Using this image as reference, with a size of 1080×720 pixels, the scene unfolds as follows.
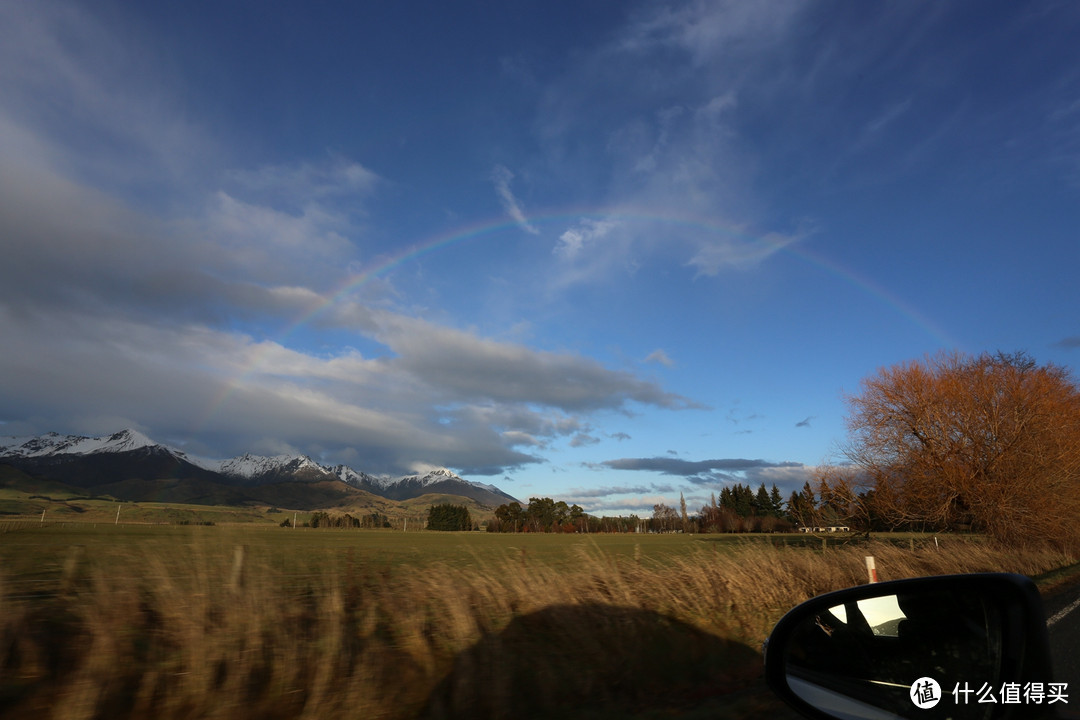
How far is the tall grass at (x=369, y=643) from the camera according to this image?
6445 millimetres

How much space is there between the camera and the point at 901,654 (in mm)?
2174

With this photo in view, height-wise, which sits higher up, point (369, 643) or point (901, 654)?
point (901, 654)

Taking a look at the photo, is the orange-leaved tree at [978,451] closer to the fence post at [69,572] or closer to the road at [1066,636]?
the road at [1066,636]

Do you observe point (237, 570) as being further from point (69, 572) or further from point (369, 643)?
point (369, 643)

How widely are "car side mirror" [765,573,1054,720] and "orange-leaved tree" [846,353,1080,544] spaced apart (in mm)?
35514

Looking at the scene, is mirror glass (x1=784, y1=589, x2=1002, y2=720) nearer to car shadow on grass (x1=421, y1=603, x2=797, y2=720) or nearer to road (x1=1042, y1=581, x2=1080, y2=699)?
road (x1=1042, y1=581, x2=1080, y2=699)

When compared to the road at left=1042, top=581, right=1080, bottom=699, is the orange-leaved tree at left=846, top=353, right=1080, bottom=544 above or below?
above

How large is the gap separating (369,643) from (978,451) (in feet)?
115

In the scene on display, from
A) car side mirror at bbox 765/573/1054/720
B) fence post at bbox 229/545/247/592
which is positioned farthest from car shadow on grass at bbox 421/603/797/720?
car side mirror at bbox 765/573/1054/720

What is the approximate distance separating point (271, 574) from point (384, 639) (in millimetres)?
2059

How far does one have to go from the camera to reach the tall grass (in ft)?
21.1

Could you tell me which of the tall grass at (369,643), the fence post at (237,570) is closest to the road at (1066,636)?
the tall grass at (369,643)

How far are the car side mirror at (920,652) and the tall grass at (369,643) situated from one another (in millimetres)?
5615

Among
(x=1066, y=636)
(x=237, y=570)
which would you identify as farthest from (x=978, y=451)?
(x=237, y=570)
